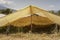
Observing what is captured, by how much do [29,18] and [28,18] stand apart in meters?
0.08

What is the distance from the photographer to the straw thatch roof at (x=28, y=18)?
14977 mm

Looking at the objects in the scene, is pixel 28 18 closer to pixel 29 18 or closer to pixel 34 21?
pixel 29 18

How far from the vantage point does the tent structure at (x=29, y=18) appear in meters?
15.0

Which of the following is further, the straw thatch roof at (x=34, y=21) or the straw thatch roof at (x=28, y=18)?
the straw thatch roof at (x=34, y=21)

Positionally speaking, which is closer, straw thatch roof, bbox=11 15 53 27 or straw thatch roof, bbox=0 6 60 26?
straw thatch roof, bbox=0 6 60 26

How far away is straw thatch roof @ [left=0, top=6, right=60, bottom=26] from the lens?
1498cm

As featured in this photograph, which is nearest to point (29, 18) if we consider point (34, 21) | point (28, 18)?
point (28, 18)

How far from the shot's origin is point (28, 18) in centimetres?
1600

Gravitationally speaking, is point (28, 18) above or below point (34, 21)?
above

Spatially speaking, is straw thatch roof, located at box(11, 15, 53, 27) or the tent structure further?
straw thatch roof, located at box(11, 15, 53, 27)

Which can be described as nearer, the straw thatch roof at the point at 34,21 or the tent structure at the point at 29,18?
the tent structure at the point at 29,18

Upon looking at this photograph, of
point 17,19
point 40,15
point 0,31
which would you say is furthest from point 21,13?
point 0,31

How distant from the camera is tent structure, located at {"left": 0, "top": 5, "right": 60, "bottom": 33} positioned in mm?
14984

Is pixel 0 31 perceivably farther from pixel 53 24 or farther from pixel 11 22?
pixel 53 24
